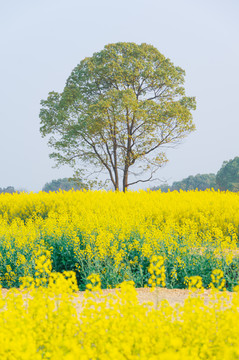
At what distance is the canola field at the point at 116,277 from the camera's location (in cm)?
289

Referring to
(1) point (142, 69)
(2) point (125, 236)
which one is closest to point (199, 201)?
(2) point (125, 236)

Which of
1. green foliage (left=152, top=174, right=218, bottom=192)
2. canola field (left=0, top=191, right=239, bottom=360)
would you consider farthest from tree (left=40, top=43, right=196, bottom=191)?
green foliage (left=152, top=174, right=218, bottom=192)

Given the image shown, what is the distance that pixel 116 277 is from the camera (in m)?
6.61

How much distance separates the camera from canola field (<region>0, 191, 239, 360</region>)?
2.89m

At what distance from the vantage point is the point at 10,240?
8688 mm

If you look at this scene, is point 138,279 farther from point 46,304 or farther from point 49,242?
point 46,304

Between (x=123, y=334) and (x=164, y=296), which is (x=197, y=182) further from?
(x=123, y=334)

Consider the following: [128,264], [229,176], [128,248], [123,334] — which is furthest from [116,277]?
[229,176]

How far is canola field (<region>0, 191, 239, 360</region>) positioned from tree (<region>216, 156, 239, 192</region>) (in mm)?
26599

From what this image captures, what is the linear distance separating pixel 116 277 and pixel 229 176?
3621 centimetres

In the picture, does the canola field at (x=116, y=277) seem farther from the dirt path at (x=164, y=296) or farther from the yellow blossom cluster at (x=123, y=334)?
the dirt path at (x=164, y=296)

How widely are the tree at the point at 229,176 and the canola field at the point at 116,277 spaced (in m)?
26.6

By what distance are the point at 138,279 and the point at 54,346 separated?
12.7ft

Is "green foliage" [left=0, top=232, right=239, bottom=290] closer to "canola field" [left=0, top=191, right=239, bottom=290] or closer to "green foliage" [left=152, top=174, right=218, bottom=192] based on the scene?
"canola field" [left=0, top=191, right=239, bottom=290]
